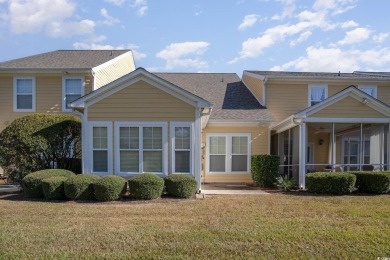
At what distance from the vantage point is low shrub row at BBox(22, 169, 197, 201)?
1140 centimetres

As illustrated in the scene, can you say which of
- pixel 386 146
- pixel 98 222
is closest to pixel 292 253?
pixel 98 222

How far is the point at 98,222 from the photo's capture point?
8414 mm

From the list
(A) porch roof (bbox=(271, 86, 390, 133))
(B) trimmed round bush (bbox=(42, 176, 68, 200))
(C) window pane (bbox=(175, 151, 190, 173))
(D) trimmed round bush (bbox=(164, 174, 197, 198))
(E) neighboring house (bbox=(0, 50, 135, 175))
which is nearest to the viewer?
(B) trimmed round bush (bbox=(42, 176, 68, 200))

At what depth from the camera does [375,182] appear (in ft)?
43.0

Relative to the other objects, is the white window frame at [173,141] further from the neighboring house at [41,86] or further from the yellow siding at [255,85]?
the yellow siding at [255,85]

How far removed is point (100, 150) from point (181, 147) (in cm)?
295

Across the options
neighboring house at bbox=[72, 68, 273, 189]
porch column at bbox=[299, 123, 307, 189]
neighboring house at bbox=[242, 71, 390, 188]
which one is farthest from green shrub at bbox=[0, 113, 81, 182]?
neighboring house at bbox=[242, 71, 390, 188]

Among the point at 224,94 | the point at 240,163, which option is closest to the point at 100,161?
the point at 240,163

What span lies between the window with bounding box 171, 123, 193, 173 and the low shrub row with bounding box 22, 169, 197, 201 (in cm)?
117

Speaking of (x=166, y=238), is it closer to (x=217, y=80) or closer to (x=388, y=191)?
(x=388, y=191)

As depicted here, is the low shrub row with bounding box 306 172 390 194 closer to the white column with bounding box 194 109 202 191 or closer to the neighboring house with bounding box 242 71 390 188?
the neighboring house with bounding box 242 71 390 188

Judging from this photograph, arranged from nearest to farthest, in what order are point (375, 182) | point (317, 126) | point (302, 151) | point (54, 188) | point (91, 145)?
point (54, 188)
point (375, 182)
point (91, 145)
point (302, 151)
point (317, 126)

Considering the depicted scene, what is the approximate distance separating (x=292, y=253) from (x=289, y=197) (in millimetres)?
6125

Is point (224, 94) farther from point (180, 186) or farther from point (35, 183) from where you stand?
point (35, 183)
